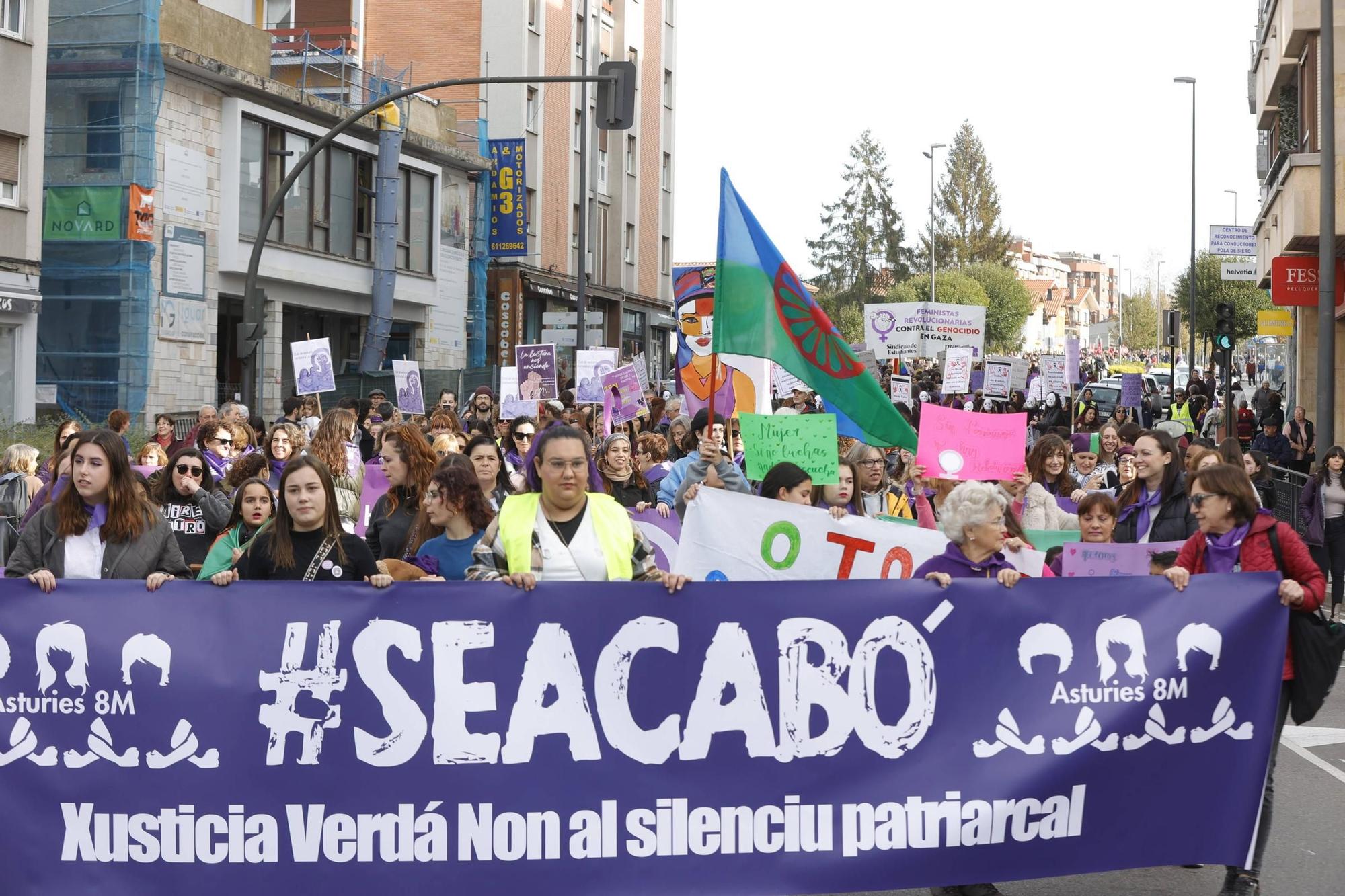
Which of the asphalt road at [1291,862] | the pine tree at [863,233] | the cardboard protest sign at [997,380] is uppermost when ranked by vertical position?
the pine tree at [863,233]

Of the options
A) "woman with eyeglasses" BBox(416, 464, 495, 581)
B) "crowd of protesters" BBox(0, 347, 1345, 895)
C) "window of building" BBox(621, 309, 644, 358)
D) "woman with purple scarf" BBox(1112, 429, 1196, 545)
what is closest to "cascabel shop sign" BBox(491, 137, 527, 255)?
"window of building" BBox(621, 309, 644, 358)

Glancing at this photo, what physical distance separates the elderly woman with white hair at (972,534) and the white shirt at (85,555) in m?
3.07

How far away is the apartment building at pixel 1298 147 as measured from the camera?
941 inches

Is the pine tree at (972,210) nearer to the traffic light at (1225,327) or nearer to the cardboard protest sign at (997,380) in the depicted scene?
the cardboard protest sign at (997,380)

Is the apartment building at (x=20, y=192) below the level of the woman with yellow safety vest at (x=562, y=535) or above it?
above

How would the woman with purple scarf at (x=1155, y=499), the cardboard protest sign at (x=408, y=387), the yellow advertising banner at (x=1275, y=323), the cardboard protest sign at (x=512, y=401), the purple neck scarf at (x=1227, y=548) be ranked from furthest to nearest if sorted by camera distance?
the yellow advertising banner at (x=1275, y=323)
the cardboard protest sign at (x=408, y=387)
the cardboard protest sign at (x=512, y=401)
the woman with purple scarf at (x=1155, y=499)
the purple neck scarf at (x=1227, y=548)

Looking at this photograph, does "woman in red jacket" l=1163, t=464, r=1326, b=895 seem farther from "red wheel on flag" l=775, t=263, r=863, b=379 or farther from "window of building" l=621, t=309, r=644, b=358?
"window of building" l=621, t=309, r=644, b=358

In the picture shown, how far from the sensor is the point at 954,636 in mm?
5785

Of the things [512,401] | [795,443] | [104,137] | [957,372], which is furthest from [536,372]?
[104,137]

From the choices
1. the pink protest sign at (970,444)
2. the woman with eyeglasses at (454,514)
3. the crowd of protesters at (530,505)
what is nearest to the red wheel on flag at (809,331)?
the crowd of protesters at (530,505)

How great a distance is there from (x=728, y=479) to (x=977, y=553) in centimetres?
304

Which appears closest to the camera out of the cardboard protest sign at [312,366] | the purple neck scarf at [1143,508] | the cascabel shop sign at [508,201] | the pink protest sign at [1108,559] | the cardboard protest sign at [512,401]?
the pink protest sign at [1108,559]

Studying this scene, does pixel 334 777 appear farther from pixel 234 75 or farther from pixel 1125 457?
pixel 234 75

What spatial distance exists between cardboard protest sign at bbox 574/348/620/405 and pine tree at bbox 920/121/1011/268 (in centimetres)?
8771
